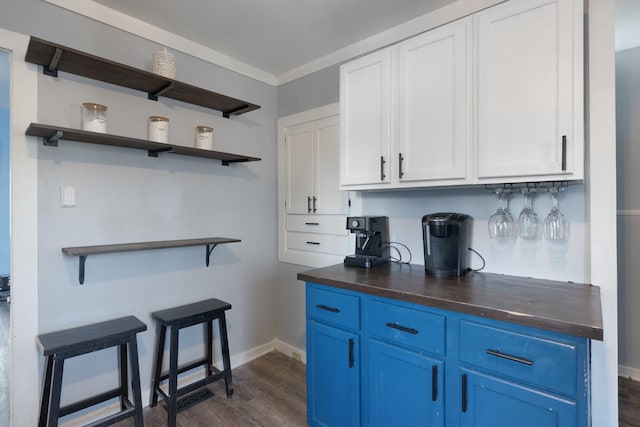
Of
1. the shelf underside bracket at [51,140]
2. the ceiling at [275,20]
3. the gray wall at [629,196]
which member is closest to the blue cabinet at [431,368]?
the shelf underside bracket at [51,140]

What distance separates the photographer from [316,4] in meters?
1.99

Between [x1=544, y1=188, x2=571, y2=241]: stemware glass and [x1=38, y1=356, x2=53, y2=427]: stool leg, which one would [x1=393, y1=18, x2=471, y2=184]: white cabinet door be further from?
[x1=38, y1=356, x2=53, y2=427]: stool leg

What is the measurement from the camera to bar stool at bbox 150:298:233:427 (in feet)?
6.57

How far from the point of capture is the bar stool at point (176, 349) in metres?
2.00

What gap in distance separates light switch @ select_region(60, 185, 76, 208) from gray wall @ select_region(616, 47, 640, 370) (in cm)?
372

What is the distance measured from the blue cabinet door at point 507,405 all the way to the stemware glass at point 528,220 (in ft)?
2.68

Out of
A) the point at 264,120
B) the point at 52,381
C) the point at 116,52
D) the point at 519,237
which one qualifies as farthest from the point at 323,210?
the point at 52,381

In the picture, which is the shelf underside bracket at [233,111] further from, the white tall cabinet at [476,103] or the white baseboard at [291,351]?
the white baseboard at [291,351]

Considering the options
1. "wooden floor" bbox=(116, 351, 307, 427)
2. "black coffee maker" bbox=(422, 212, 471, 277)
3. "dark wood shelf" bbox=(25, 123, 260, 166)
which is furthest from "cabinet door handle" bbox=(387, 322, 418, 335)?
"dark wood shelf" bbox=(25, 123, 260, 166)

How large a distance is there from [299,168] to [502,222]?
169 centimetres

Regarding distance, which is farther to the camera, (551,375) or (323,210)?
(323,210)

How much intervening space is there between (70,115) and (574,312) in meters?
2.64

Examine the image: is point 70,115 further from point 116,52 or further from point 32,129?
point 116,52

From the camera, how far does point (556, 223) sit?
161cm
